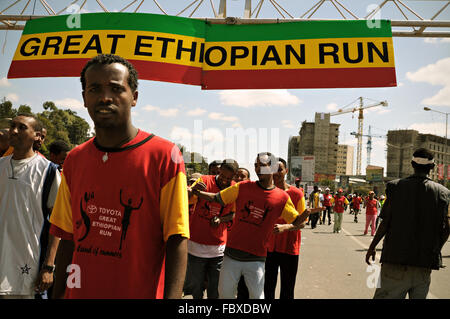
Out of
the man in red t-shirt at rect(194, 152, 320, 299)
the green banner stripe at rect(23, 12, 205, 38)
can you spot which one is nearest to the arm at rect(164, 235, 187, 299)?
the man in red t-shirt at rect(194, 152, 320, 299)

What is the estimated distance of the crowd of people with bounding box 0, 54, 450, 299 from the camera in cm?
160

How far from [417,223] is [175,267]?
9.33ft

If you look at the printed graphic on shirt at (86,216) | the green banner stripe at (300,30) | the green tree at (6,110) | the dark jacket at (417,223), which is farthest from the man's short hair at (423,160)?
the green tree at (6,110)

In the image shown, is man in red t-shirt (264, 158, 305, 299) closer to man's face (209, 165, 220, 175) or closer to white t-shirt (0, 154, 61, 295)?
man's face (209, 165, 220, 175)

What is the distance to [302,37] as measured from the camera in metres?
4.63

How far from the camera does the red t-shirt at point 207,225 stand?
4574 mm

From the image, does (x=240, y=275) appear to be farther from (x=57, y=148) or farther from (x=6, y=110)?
(x=6, y=110)

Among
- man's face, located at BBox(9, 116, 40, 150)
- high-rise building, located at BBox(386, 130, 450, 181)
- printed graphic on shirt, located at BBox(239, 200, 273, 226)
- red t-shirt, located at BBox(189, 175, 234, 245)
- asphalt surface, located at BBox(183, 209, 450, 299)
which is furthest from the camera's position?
high-rise building, located at BBox(386, 130, 450, 181)

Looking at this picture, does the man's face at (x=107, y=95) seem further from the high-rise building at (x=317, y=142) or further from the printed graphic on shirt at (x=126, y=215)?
the high-rise building at (x=317, y=142)

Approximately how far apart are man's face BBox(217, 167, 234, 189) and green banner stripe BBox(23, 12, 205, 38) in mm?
1822
